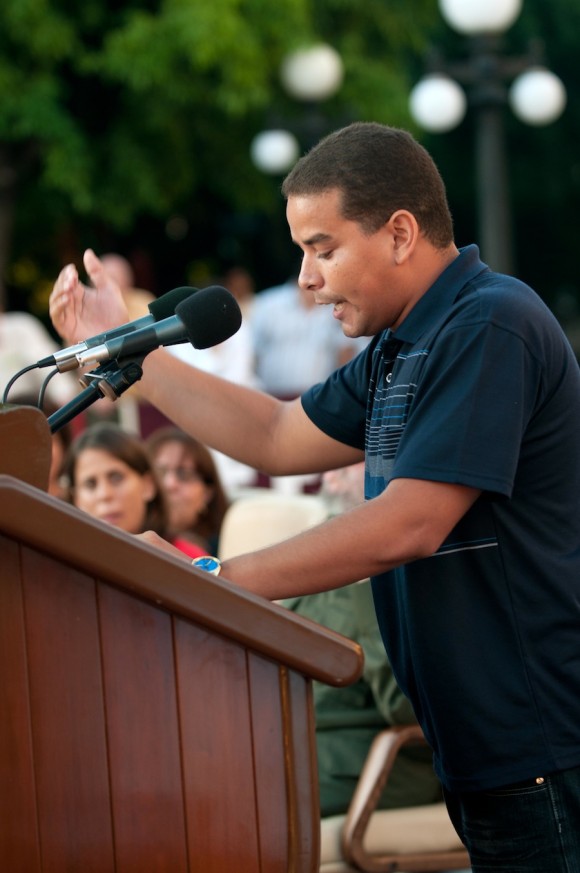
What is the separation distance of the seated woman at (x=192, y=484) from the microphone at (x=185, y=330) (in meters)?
4.03

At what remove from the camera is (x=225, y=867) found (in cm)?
200

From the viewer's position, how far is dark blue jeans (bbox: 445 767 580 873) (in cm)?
242

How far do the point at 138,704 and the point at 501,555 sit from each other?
71 centimetres

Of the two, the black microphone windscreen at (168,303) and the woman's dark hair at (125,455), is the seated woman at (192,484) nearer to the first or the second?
the woman's dark hair at (125,455)

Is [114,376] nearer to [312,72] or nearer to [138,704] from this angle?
[138,704]

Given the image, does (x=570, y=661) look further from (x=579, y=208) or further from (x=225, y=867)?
(x=579, y=208)

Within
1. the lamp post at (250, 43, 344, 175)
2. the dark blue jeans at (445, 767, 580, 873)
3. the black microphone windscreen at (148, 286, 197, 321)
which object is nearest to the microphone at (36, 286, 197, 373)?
the black microphone windscreen at (148, 286, 197, 321)

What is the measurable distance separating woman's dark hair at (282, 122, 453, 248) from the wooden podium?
28.6 inches

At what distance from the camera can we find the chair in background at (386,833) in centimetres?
409

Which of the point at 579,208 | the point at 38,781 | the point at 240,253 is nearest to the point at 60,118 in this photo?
the point at 240,253

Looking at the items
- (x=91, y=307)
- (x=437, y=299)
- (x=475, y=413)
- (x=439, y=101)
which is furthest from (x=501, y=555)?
(x=439, y=101)

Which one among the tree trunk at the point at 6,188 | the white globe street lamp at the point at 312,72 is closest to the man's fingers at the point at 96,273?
the white globe street lamp at the point at 312,72

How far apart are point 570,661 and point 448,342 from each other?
1.88ft

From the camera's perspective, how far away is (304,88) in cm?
1437
